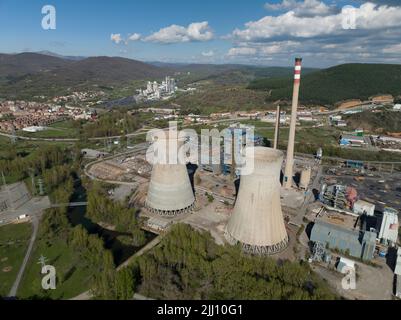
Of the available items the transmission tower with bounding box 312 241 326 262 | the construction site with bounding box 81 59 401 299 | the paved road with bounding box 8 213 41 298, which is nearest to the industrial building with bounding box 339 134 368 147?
the construction site with bounding box 81 59 401 299

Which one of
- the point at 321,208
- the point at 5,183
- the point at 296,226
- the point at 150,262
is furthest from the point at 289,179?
the point at 5,183

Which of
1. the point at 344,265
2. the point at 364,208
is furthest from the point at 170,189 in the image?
the point at 364,208

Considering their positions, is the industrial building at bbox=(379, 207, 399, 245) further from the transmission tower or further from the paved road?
the paved road

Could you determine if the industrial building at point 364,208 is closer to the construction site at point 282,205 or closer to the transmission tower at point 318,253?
the construction site at point 282,205

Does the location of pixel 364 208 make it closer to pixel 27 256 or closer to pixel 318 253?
pixel 318 253

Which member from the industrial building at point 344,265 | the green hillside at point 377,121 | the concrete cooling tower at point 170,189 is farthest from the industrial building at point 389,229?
the green hillside at point 377,121
